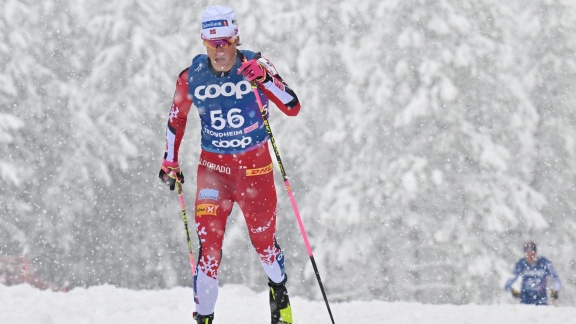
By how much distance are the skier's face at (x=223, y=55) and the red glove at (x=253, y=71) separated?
211mm

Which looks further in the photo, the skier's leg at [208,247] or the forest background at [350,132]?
the forest background at [350,132]

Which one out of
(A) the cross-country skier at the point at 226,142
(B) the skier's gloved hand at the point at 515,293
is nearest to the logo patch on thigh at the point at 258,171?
(A) the cross-country skier at the point at 226,142

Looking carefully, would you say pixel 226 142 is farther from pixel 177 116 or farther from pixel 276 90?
pixel 276 90

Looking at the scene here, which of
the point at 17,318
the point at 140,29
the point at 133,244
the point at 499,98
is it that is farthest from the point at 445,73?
the point at 17,318

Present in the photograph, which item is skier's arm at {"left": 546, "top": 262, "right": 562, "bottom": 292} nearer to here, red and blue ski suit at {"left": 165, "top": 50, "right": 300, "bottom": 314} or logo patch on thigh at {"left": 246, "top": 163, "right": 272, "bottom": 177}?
red and blue ski suit at {"left": 165, "top": 50, "right": 300, "bottom": 314}

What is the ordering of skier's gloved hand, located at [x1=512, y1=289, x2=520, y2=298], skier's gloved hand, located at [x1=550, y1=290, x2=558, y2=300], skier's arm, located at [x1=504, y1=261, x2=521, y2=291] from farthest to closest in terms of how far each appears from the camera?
skier's arm, located at [x1=504, y1=261, x2=521, y2=291], skier's gloved hand, located at [x1=550, y1=290, x2=558, y2=300], skier's gloved hand, located at [x1=512, y1=289, x2=520, y2=298]

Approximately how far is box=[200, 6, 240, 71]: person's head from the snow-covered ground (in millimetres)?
3080

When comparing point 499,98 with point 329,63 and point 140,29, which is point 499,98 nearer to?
point 329,63

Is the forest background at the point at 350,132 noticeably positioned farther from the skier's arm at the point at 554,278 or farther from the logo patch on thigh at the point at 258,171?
the logo patch on thigh at the point at 258,171

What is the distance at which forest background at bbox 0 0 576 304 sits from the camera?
63.8 feet

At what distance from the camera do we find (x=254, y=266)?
76.1ft

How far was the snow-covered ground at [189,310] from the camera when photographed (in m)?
7.82

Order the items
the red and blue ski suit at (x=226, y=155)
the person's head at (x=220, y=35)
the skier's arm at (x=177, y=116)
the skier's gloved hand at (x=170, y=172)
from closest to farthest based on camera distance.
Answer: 1. the person's head at (x=220, y=35)
2. the red and blue ski suit at (x=226, y=155)
3. the skier's arm at (x=177, y=116)
4. the skier's gloved hand at (x=170, y=172)

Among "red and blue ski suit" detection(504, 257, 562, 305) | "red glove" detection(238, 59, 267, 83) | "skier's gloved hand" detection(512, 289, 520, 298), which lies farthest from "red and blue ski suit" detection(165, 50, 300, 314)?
"red and blue ski suit" detection(504, 257, 562, 305)
